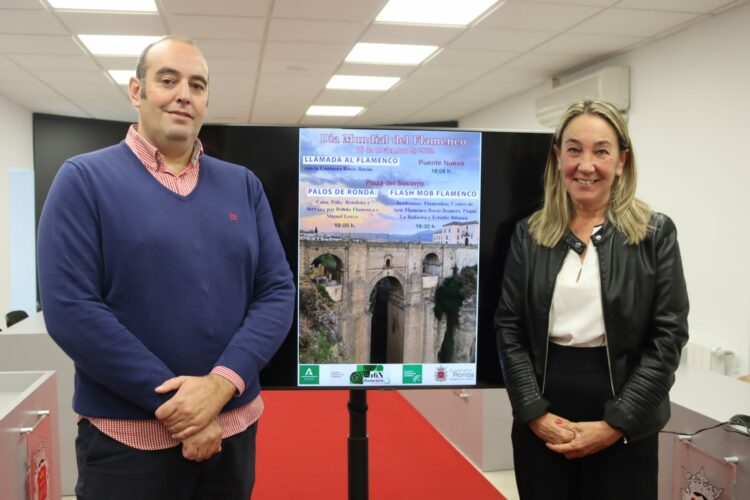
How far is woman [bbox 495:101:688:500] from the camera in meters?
1.64

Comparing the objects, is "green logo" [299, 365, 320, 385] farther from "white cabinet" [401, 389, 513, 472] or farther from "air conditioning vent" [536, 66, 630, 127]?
"air conditioning vent" [536, 66, 630, 127]

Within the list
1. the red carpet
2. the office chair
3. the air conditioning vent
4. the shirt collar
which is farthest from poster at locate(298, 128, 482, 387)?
the office chair

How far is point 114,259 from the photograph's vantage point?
1412 millimetres

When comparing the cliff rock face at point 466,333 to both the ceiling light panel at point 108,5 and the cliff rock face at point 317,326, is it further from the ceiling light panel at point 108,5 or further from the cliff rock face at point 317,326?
the ceiling light panel at point 108,5

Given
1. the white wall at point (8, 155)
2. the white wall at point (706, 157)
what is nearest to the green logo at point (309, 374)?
the white wall at point (706, 157)

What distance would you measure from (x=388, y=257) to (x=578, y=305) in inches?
22.7

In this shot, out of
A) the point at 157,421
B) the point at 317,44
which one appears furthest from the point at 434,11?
the point at 157,421

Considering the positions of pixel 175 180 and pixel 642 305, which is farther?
pixel 642 305

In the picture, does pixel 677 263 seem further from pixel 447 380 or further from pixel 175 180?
pixel 175 180

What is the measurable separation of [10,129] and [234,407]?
24.7ft

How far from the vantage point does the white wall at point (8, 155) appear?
7140 millimetres

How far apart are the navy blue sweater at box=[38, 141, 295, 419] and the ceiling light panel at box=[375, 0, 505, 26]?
122 inches

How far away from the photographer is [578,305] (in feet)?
5.54

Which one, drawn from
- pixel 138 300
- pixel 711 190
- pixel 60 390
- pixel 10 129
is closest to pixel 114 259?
pixel 138 300
